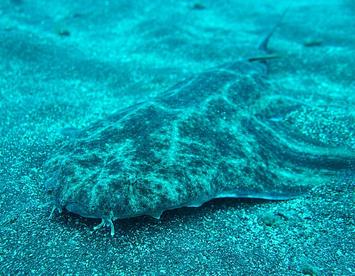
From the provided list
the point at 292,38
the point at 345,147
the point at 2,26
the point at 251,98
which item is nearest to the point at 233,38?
the point at 292,38

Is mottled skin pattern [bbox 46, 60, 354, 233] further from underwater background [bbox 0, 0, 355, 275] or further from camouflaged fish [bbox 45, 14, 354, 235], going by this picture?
underwater background [bbox 0, 0, 355, 275]

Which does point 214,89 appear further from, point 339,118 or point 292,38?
point 292,38

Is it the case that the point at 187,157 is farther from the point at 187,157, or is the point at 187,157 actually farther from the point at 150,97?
the point at 150,97

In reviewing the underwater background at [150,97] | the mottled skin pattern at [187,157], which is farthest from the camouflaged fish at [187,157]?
the underwater background at [150,97]

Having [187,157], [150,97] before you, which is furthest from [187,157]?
[150,97]

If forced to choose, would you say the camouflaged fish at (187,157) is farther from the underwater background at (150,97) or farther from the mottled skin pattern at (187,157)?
the underwater background at (150,97)

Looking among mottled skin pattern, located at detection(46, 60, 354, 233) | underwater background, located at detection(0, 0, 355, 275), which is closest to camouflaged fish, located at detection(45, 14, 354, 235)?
mottled skin pattern, located at detection(46, 60, 354, 233)
